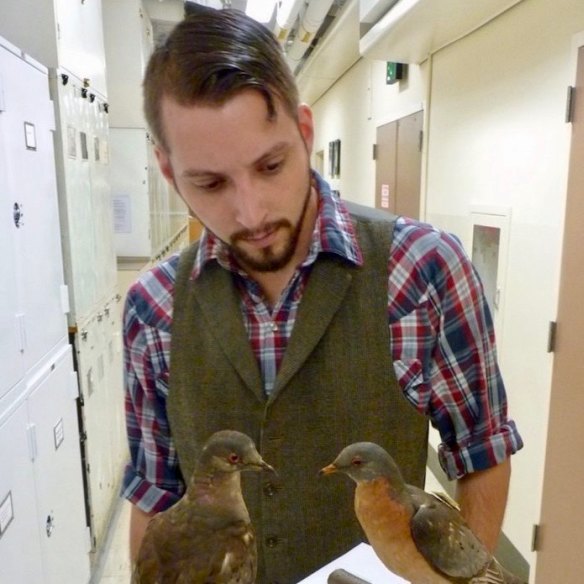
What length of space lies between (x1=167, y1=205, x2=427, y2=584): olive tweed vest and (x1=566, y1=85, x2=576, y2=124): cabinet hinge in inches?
55.6

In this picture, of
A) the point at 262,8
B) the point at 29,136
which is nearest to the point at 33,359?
the point at 29,136

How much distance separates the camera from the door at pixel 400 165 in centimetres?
326

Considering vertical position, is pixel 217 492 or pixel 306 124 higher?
pixel 306 124

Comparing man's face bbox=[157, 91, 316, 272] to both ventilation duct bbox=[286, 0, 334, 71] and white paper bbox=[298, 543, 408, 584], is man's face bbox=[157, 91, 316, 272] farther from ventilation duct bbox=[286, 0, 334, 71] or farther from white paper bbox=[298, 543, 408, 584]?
ventilation duct bbox=[286, 0, 334, 71]

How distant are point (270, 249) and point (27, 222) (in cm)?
138

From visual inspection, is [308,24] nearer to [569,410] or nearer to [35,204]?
[35,204]

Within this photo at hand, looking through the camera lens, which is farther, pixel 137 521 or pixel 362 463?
pixel 137 521

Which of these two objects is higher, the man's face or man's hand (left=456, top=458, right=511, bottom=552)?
the man's face

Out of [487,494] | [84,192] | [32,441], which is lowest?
[32,441]

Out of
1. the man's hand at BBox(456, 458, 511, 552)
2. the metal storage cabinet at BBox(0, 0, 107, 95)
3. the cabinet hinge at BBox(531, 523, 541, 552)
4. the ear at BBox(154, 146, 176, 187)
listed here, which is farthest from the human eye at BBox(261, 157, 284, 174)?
the cabinet hinge at BBox(531, 523, 541, 552)

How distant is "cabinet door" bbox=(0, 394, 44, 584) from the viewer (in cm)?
146

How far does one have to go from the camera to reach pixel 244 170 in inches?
21.6

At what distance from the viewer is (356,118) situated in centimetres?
479

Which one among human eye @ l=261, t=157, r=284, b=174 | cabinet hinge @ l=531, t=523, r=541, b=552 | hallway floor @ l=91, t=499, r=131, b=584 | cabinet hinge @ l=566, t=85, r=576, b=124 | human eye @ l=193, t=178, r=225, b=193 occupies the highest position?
cabinet hinge @ l=566, t=85, r=576, b=124
